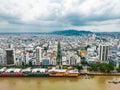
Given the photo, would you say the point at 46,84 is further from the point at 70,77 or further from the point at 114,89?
the point at 114,89

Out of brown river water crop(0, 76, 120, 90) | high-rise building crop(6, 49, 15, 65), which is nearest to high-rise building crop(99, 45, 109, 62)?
brown river water crop(0, 76, 120, 90)

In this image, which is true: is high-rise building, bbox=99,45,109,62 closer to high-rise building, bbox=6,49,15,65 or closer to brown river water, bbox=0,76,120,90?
brown river water, bbox=0,76,120,90

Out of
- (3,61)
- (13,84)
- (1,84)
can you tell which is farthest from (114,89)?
(3,61)

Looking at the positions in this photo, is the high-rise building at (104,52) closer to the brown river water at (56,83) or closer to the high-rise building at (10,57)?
the brown river water at (56,83)

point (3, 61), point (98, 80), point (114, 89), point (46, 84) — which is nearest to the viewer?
point (114, 89)

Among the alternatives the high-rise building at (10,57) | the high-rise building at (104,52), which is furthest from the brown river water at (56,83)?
the high-rise building at (104,52)

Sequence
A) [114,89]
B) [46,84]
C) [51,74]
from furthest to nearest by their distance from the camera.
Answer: [51,74], [46,84], [114,89]

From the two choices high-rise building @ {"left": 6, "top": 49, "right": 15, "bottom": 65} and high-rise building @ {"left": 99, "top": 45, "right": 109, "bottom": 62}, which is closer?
high-rise building @ {"left": 6, "top": 49, "right": 15, "bottom": 65}

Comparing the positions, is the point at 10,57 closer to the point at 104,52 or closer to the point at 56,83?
the point at 56,83

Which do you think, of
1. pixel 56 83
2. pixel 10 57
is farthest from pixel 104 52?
pixel 10 57
